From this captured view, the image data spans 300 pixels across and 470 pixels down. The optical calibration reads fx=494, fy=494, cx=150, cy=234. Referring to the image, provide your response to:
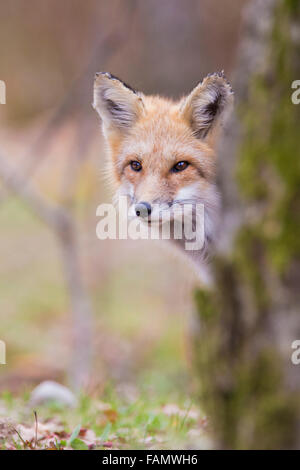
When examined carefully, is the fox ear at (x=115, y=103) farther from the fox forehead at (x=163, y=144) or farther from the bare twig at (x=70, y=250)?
the bare twig at (x=70, y=250)

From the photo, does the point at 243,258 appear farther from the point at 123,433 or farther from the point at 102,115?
the point at 102,115

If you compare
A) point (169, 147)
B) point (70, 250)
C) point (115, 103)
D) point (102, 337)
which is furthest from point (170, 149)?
point (102, 337)

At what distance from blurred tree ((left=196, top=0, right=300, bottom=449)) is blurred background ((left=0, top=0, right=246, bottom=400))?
343cm

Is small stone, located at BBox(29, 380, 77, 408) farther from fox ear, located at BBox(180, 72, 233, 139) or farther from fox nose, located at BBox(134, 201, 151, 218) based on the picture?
fox ear, located at BBox(180, 72, 233, 139)

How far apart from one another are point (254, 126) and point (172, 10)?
27.6ft

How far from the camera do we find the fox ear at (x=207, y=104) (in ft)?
9.37

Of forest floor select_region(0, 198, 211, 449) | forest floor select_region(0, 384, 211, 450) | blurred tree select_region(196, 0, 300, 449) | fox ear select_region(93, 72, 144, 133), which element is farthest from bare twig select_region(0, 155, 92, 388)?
blurred tree select_region(196, 0, 300, 449)

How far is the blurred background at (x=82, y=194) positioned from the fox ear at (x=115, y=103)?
2.71 metres

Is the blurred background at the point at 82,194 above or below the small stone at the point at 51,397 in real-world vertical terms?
above

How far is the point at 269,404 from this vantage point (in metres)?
1.66

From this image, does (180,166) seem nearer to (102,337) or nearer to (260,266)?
(260,266)

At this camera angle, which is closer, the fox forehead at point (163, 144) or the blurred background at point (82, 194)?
the fox forehead at point (163, 144)

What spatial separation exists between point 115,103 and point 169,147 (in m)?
0.55

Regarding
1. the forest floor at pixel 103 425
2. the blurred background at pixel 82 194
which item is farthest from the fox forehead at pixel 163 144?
the blurred background at pixel 82 194
